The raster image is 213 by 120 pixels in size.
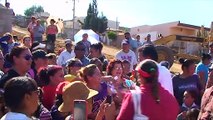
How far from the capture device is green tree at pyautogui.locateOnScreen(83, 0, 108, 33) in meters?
43.3

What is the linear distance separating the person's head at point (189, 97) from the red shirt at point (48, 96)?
8.85 ft

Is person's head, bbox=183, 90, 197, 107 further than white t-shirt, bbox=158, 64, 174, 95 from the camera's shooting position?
Yes

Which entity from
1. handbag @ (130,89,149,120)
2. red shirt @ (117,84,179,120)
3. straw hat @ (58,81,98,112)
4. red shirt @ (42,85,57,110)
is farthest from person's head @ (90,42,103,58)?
handbag @ (130,89,149,120)

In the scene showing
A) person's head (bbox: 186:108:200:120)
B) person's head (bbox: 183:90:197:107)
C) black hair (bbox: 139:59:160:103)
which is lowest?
person's head (bbox: 186:108:200:120)

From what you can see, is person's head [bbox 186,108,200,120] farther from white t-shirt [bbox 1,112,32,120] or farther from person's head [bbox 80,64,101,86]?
white t-shirt [bbox 1,112,32,120]

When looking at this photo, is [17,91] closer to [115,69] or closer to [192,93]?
[115,69]

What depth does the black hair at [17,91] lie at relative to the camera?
11.7 ft

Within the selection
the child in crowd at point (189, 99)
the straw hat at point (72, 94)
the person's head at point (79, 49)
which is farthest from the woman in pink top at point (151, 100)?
the person's head at point (79, 49)

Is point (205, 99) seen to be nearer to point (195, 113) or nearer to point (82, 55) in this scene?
point (195, 113)

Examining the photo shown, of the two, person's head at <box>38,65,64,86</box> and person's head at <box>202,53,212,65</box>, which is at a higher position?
person's head at <box>38,65,64,86</box>

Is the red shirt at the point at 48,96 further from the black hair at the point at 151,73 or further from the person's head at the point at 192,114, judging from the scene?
the person's head at the point at 192,114

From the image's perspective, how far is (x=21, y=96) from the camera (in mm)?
3572

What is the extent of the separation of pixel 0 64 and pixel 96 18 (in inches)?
1461

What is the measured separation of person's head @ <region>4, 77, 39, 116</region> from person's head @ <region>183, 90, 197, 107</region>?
13.9ft
